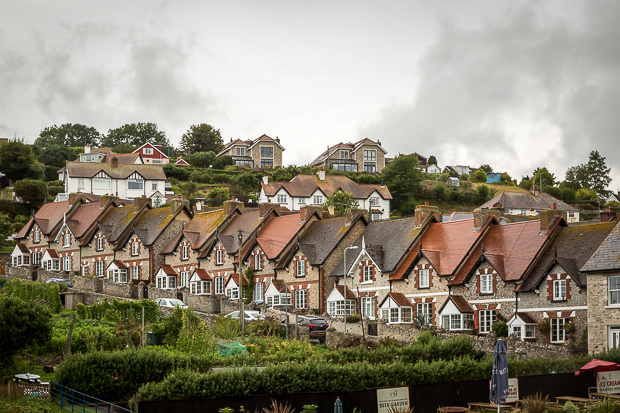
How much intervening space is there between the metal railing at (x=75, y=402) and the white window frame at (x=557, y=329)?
26081 millimetres

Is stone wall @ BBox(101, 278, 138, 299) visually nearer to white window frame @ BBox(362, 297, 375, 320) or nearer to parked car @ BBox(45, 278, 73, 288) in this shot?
parked car @ BBox(45, 278, 73, 288)

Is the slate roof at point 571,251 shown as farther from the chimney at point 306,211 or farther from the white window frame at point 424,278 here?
A: the chimney at point 306,211

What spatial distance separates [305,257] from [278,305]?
468 cm

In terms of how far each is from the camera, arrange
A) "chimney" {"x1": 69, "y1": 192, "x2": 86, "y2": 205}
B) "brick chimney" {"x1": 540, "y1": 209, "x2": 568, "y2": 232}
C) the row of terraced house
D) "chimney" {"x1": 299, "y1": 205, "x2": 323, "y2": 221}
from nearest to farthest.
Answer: the row of terraced house
"brick chimney" {"x1": 540, "y1": 209, "x2": 568, "y2": 232}
"chimney" {"x1": 299, "y1": 205, "x2": 323, "y2": 221}
"chimney" {"x1": 69, "y1": 192, "x2": 86, "y2": 205}

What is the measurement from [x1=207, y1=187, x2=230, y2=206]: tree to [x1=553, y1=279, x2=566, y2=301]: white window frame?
74.5 m

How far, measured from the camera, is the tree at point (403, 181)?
127 metres

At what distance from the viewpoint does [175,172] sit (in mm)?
135500

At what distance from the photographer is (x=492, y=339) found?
43594 mm

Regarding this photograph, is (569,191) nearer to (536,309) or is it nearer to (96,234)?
(96,234)

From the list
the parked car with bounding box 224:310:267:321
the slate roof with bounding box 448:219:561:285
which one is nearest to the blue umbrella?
the slate roof with bounding box 448:219:561:285

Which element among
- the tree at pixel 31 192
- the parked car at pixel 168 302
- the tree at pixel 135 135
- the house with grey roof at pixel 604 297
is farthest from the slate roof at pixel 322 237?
the tree at pixel 135 135

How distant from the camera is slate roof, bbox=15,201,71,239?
298 feet

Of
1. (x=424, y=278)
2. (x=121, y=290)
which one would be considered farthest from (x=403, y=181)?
(x=424, y=278)

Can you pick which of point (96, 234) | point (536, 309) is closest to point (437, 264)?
point (536, 309)
